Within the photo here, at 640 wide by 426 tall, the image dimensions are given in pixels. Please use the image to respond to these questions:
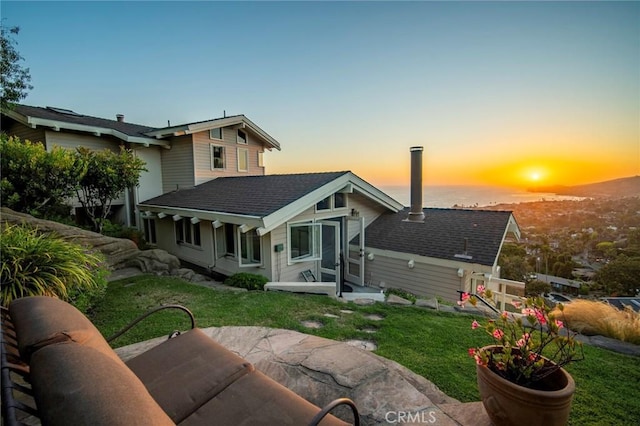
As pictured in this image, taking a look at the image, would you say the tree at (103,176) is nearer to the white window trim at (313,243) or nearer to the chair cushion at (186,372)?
the white window trim at (313,243)

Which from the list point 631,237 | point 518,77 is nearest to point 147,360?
point 518,77

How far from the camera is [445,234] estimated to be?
9.13 m

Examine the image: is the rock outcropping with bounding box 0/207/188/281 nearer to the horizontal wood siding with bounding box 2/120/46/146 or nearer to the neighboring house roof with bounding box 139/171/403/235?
the neighboring house roof with bounding box 139/171/403/235

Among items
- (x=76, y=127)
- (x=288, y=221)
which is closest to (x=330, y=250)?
(x=288, y=221)

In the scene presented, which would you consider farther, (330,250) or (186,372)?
(330,250)

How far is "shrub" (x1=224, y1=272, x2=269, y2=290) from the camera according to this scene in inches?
277

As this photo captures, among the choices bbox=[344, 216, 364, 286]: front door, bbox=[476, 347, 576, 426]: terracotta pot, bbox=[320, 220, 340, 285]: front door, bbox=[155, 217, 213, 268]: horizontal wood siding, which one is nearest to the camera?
bbox=[476, 347, 576, 426]: terracotta pot

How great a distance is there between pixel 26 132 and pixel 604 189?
70.9 feet

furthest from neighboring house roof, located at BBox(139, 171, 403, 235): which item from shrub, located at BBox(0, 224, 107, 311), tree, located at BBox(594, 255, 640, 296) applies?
tree, located at BBox(594, 255, 640, 296)

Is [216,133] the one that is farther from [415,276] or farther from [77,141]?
[415,276]

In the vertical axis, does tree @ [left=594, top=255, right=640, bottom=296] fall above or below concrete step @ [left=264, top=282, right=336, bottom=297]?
below

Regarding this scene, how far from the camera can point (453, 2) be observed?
21.4ft

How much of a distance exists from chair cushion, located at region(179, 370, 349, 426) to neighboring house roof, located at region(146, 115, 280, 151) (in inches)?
458

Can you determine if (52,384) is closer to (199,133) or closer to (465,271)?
(465,271)
